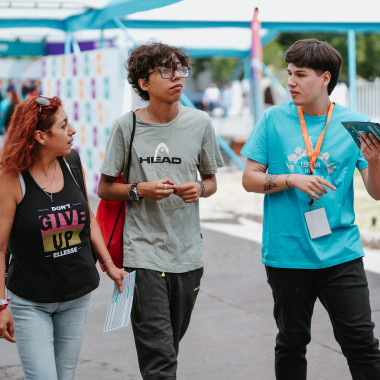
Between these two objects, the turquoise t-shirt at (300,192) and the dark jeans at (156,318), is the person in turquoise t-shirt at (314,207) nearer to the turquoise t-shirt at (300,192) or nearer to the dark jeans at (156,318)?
the turquoise t-shirt at (300,192)

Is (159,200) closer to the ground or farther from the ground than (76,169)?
closer to the ground

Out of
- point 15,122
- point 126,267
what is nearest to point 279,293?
point 126,267

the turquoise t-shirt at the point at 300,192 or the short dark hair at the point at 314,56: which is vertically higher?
the short dark hair at the point at 314,56

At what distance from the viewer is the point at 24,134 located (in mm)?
3150

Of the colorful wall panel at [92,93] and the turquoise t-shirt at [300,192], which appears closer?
the turquoise t-shirt at [300,192]

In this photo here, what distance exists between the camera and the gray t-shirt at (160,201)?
3.51m

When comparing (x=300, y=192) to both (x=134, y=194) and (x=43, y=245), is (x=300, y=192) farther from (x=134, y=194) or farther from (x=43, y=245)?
(x=43, y=245)

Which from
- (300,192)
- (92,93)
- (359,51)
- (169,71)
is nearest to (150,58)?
(169,71)

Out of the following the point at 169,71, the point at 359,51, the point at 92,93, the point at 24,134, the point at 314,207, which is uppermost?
the point at 169,71

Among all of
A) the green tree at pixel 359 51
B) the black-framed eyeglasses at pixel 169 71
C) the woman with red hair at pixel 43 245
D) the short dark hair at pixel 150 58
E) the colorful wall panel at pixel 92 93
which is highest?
the short dark hair at pixel 150 58

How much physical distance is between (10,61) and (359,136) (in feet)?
73.2

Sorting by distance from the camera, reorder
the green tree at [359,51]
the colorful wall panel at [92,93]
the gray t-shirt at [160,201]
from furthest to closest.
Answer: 1. the green tree at [359,51]
2. the colorful wall panel at [92,93]
3. the gray t-shirt at [160,201]

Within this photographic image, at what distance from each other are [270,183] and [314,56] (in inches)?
24.9

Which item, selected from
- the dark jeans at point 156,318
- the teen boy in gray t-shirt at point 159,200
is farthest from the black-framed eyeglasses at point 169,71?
the dark jeans at point 156,318
